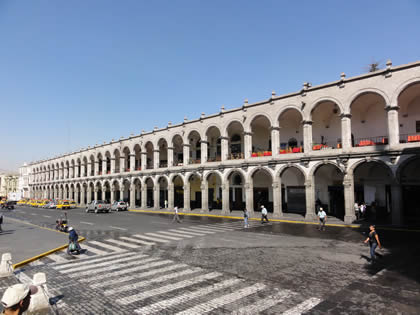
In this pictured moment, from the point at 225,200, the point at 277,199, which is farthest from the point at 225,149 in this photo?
the point at 277,199

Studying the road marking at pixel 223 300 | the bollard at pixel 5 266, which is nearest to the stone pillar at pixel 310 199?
the road marking at pixel 223 300

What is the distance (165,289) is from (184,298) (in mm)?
943

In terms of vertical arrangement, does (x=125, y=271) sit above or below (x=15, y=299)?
below

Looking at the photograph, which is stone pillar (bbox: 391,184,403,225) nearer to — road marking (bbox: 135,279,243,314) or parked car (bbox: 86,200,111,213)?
road marking (bbox: 135,279,243,314)

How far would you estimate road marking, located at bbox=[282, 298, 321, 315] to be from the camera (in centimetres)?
671

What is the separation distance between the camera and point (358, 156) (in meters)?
23.2

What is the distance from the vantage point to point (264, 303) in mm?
7234

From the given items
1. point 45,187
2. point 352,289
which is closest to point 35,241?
point 352,289

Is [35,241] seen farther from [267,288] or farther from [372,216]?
[372,216]

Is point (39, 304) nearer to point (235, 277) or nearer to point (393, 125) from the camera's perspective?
point (235, 277)

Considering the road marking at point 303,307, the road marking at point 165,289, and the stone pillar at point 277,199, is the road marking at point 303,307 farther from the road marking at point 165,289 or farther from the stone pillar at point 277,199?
the stone pillar at point 277,199

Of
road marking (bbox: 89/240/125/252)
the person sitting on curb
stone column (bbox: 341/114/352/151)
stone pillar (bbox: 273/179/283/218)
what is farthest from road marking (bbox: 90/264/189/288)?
stone column (bbox: 341/114/352/151)

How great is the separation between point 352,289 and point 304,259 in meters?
3.55

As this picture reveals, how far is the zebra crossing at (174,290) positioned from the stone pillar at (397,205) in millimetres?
17651
